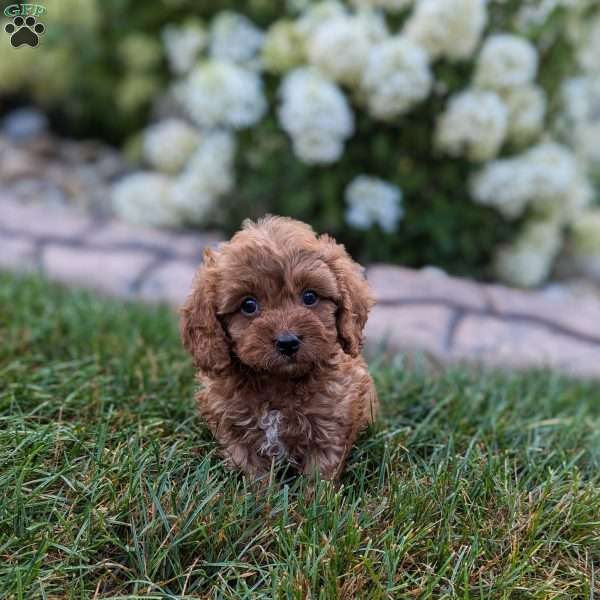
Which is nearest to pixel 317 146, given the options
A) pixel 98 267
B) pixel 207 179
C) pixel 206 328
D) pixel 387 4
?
pixel 207 179

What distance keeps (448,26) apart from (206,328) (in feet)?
11.9

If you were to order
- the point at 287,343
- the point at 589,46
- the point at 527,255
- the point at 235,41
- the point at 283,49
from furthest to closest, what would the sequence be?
1. the point at 235,41
2. the point at 589,46
3. the point at 527,255
4. the point at 283,49
5. the point at 287,343

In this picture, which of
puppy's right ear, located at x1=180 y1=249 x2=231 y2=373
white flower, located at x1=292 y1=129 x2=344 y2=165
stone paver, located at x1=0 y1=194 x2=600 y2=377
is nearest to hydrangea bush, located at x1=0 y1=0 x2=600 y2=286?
white flower, located at x1=292 y1=129 x2=344 y2=165

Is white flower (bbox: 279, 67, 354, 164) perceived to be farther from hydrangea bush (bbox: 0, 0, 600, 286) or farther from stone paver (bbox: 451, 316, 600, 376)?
stone paver (bbox: 451, 316, 600, 376)

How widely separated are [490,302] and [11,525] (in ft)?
11.9

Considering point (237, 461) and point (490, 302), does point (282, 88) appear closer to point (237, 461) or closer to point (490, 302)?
point (490, 302)

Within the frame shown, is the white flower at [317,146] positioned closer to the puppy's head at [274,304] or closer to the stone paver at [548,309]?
the stone paver at [548,309]

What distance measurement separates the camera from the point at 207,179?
250 inches

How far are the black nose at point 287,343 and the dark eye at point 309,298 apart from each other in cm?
19

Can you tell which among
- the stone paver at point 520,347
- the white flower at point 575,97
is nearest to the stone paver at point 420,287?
the stone paver at point 520,347

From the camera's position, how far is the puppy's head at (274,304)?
278 centimetres

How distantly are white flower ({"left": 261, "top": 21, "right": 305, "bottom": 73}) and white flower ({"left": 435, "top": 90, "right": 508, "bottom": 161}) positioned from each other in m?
1.19

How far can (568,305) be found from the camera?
5.65 metres

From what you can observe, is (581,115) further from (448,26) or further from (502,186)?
(448,26)
